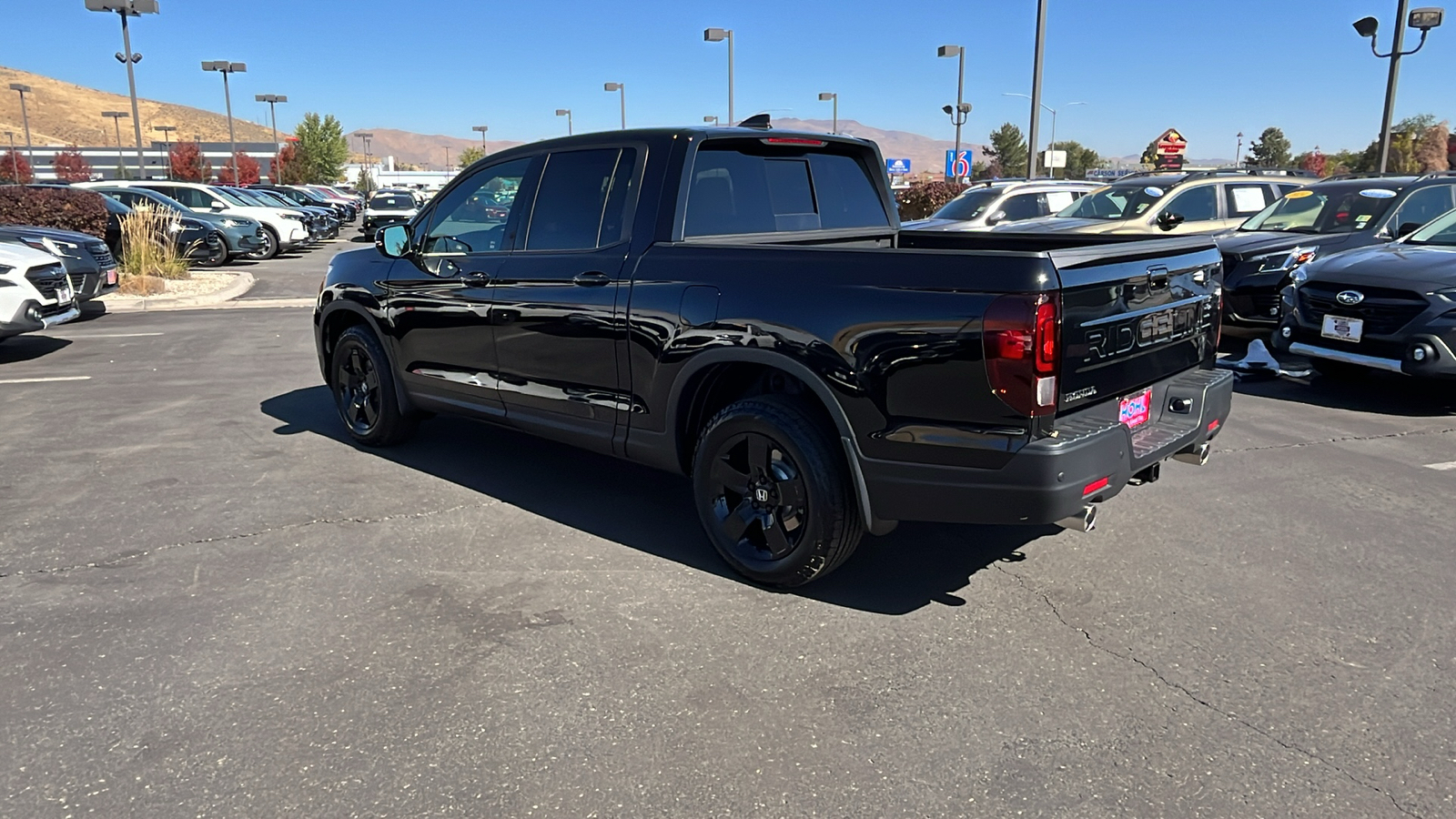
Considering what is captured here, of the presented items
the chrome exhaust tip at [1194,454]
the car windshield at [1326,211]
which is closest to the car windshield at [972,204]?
the car windshield at [1326,211]

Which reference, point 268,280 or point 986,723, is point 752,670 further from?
point 268,280

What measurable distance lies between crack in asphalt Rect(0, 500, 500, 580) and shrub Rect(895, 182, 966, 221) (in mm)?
21535

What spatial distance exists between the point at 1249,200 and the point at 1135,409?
10638 millimetres

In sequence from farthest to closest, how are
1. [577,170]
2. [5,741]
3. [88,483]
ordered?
[88,483] < [577,170] < [5,741]

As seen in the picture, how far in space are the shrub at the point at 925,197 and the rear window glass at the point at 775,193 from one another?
2042 cm

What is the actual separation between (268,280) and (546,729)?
16.4 meters

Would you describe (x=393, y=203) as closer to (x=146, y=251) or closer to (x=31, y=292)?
(x=146, y=251)

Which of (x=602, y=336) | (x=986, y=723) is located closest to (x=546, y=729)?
(x=986, y=723)

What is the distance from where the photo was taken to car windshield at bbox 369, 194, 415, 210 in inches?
1340

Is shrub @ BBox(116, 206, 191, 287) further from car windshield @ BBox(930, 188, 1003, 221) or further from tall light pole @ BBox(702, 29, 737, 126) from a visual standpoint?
tall light pole @ BBox(702, 29, 737, 126)

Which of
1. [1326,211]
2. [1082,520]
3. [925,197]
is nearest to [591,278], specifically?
[1082,520]

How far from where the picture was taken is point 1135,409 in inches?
152

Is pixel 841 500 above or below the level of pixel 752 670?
above

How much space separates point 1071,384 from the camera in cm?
337
